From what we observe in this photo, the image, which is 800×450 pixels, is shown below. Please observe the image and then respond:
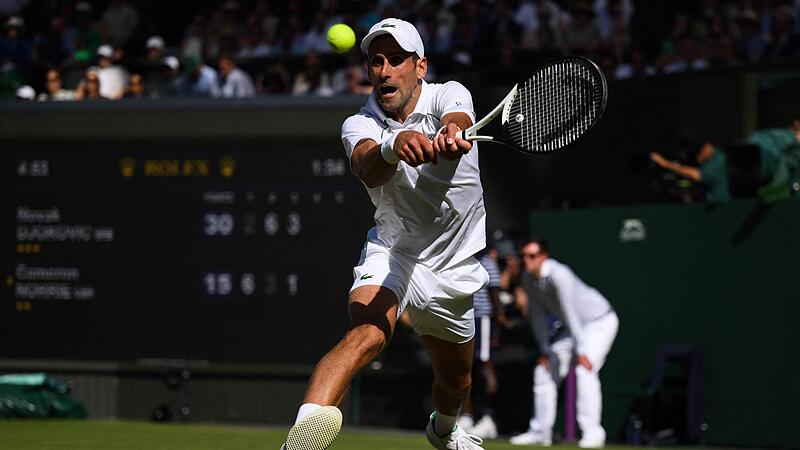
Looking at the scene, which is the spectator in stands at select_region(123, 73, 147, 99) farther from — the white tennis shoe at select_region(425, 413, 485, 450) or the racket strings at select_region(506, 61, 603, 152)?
the racket strings at select_region(506, 61, 603, 152)

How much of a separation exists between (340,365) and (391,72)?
1521 mm

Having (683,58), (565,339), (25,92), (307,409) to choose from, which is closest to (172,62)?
(25,92)

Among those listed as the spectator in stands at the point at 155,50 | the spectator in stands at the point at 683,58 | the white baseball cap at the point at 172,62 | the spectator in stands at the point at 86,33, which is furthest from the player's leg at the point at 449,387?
the spectator in stands at the point at 86,33

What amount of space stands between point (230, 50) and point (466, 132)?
11813 mm

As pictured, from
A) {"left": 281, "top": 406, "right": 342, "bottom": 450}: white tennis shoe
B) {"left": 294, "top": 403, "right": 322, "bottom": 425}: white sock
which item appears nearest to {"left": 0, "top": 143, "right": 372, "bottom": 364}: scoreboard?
{"left": 294, "top": 403, "right": 322, "bottom": 425}: white sock

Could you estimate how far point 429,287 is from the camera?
726 centimetres

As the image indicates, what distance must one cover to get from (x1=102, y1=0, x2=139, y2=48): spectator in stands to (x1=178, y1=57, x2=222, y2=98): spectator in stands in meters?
2.44

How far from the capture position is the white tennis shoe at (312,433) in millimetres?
6020

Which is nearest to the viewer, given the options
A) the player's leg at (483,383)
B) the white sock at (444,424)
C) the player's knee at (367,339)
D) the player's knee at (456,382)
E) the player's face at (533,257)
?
the player's knee at (367,339)

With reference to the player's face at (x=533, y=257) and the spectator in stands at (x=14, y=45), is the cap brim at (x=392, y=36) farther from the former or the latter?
the spectator in stands at (x=14, y=45)

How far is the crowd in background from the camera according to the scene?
15.7 meters

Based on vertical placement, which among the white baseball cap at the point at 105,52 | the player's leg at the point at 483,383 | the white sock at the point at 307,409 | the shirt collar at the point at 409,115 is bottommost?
the player's leg at the point at 483,383

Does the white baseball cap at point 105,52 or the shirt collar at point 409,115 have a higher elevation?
the white baseball cap at point 105,52

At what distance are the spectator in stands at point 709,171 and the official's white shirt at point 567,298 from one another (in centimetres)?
132
